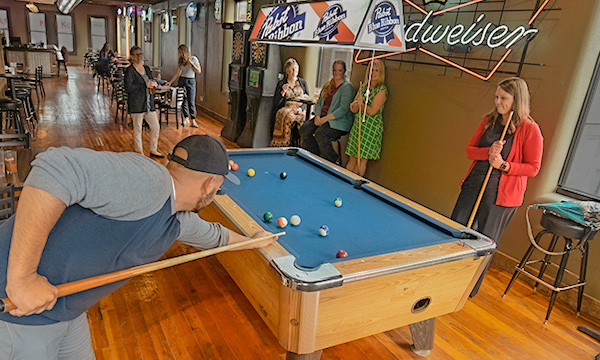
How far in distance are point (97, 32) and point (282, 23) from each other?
1966cm

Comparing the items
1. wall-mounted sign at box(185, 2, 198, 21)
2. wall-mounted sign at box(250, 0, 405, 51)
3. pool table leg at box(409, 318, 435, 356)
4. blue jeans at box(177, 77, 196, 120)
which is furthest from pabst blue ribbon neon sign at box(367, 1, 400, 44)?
wall-mounted sign at box(185, 2, 198, 21)

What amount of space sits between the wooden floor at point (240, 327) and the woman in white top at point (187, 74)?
199 inches

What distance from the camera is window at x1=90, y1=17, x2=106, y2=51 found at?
727 inches

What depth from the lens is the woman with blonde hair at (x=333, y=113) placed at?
4.65 m

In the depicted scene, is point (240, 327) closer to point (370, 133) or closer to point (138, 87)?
point (370, 133)

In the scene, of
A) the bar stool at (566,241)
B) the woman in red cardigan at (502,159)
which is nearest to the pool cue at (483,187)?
the woman in red cardigan at (502,159)

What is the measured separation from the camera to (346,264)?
5.49 feet

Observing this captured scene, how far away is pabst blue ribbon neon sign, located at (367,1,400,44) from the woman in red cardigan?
101 cm

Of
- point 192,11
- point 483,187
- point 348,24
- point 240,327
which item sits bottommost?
point 240,327

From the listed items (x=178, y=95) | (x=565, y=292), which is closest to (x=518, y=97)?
(x=565, y=292)

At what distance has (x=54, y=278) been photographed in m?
1.14

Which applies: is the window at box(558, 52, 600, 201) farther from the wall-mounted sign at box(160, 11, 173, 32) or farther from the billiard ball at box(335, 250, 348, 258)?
the wall-mounted sign at box(160, 11, 173, 32)

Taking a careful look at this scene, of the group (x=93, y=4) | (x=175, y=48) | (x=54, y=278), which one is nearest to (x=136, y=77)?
(x=54, y=278)

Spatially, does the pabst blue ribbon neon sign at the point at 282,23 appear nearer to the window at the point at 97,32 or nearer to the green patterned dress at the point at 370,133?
the green patterned dress at the point at 370,133
